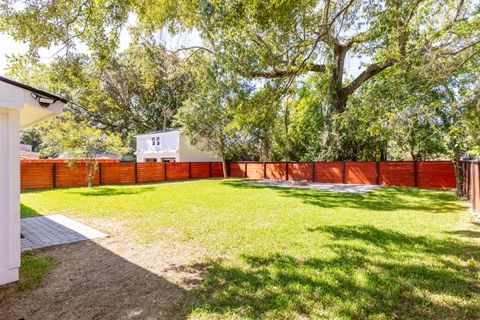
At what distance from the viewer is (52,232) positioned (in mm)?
5594

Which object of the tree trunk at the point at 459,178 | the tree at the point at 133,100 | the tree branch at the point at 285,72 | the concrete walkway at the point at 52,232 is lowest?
the concrete walkway at the point at 52,232

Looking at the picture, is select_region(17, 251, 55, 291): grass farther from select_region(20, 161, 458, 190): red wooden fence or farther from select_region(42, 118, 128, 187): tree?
select_region(20, 161, 458, 190): red wooden fence

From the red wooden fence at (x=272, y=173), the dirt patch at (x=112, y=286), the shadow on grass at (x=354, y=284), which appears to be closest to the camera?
the shadow on grass at (x=354, y=284)

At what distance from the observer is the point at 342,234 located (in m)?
5.03

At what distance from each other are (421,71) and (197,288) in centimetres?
652

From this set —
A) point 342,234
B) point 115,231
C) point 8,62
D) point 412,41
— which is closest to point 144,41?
point 8,62

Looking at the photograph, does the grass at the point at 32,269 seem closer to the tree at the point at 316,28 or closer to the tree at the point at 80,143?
the tree at the point at 316,28

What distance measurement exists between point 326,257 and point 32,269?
14.2 ft

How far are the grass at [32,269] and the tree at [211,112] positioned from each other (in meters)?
12.4

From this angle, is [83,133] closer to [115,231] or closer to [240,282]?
[115,231]

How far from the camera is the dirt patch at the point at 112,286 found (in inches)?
104

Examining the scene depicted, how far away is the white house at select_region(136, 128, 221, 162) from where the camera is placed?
73.3 feet

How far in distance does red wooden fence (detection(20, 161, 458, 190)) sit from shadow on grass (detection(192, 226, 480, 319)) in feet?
32.7

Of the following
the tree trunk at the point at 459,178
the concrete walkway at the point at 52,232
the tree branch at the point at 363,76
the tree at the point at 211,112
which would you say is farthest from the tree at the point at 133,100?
the tree trunk at the point at 459,178
